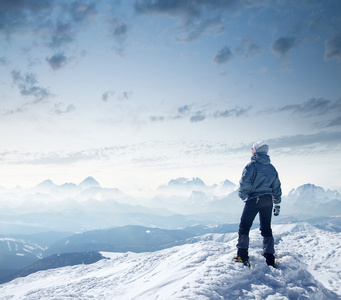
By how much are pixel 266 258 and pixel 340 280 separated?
6.49m

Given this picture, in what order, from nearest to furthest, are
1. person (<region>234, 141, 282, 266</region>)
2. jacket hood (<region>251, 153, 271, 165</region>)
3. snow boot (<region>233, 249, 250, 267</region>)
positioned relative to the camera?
person (<region>234, 141, 282, 266</region>) → jacket hood (<region>251, 153, 271, 165</region>) → snow boot (<region>233, 249, 250, 267</region>)

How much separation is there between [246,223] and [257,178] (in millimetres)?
1663

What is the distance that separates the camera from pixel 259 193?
7.11 meters

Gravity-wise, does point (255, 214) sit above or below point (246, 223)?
above

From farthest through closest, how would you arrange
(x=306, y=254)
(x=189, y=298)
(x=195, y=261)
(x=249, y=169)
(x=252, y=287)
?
(x=306, y=254), (x=195, y=261), (x=249, y=169), (x=252, y=287), (x=189, y=298)

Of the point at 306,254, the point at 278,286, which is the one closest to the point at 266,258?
the point at 278,286

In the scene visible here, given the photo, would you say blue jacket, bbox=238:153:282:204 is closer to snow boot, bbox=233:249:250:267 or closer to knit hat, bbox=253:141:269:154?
knit hat, bbox=253:141:269:154

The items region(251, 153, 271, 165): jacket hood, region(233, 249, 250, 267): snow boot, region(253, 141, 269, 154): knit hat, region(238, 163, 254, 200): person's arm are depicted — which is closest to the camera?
region(238, 163, 254, 200): person's arm

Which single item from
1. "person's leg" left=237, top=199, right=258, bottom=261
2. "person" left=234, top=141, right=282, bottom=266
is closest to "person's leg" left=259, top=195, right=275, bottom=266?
"person" left=234, top=141, right=282, bottom=266

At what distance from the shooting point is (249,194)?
7.18 m

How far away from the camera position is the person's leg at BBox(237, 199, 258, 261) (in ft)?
23.3

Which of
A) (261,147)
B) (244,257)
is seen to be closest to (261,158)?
(261,147)

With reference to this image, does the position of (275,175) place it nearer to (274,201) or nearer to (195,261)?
(274,201)

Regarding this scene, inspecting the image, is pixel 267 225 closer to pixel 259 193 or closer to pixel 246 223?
pixel 246 223
